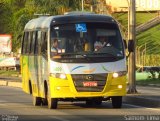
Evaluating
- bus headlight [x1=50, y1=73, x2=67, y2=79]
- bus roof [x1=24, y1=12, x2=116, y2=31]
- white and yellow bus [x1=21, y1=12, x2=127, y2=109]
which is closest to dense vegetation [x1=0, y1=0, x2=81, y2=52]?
bus roof [x1=24, y1=12, x2=116, y2=31]

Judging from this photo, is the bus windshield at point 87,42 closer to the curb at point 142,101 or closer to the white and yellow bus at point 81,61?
the white and yellow bus at point 81,61

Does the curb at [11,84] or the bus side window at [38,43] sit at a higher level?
the bus side window at [38,43]

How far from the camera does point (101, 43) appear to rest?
74.9 ft

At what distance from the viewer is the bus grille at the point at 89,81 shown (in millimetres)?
22344

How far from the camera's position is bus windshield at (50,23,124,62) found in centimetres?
2262

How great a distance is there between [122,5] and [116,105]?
268 feet

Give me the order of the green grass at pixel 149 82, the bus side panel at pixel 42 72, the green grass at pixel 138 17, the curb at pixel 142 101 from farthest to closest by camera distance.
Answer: the green grass at pixel 138 17, the green grass at pixel 149 82, the curb at pixel 142 101, the bus side panel at pixel 42 72

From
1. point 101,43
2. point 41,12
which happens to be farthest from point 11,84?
point 41,12

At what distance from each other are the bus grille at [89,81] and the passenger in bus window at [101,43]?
920mm

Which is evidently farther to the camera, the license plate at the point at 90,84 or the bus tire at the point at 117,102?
the bus tire at the point at 117,102

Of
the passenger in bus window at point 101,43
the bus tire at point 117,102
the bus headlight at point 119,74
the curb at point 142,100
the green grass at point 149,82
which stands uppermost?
the passenger in bus window at point 101,43

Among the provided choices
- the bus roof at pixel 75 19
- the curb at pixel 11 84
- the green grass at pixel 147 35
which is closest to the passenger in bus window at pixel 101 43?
the bus roof at pixel 75 19

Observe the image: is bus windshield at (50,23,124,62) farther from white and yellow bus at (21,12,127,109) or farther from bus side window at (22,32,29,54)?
bus side window at (22,32,29,54)

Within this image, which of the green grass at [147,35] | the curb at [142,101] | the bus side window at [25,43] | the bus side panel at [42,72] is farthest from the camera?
the green grass at [147,35]
